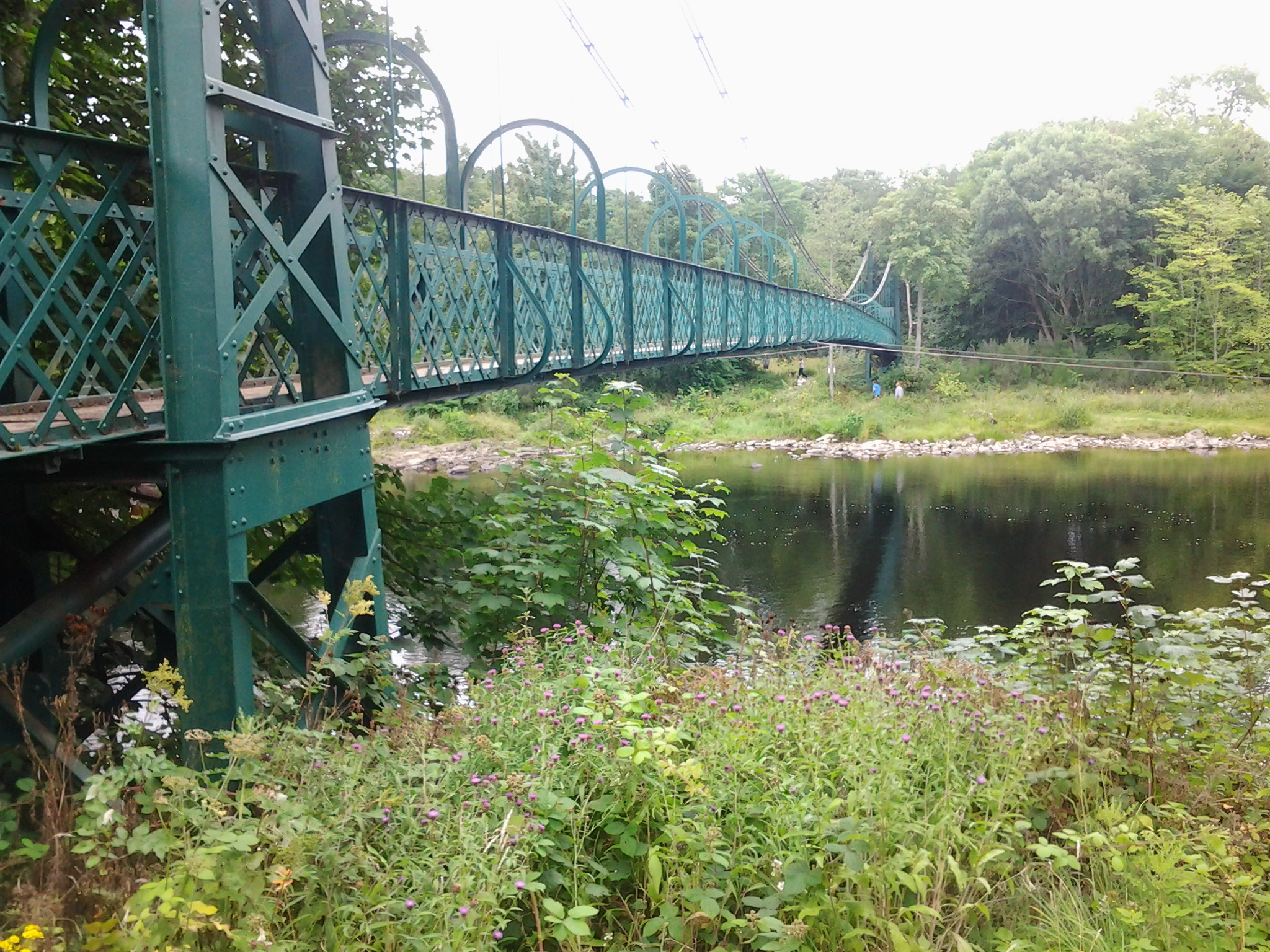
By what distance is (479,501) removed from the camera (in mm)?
4785

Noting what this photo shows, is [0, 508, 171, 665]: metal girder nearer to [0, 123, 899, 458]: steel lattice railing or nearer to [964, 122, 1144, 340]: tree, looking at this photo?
[0, 123, 899, 458]: steel lattice railing

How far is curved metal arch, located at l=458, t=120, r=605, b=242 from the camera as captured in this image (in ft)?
16.7

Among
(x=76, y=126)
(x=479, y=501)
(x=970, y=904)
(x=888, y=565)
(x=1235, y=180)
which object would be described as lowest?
(x=888, y=565)

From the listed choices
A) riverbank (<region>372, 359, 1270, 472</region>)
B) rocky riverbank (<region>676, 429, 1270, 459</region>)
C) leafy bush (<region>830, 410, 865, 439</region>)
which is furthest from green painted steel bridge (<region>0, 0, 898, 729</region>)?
leafy bush (<region>830, 410, 865, 439</region>)

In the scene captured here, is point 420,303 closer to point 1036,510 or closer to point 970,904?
point 970,904

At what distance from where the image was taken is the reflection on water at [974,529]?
1104 cm

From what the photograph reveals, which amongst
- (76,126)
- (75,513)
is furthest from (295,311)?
(76,126)

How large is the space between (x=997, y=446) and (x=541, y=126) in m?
20.8

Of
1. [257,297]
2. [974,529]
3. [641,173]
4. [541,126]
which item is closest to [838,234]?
[974,529]

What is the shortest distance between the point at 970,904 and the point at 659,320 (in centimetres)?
767

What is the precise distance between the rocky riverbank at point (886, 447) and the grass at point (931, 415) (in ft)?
1.64

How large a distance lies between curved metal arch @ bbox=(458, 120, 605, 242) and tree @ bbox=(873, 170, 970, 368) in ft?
85.3

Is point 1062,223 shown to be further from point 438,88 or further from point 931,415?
point 438,88

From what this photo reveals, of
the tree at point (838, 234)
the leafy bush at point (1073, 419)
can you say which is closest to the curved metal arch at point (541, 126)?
the leafy bush at point (1073, 419)
